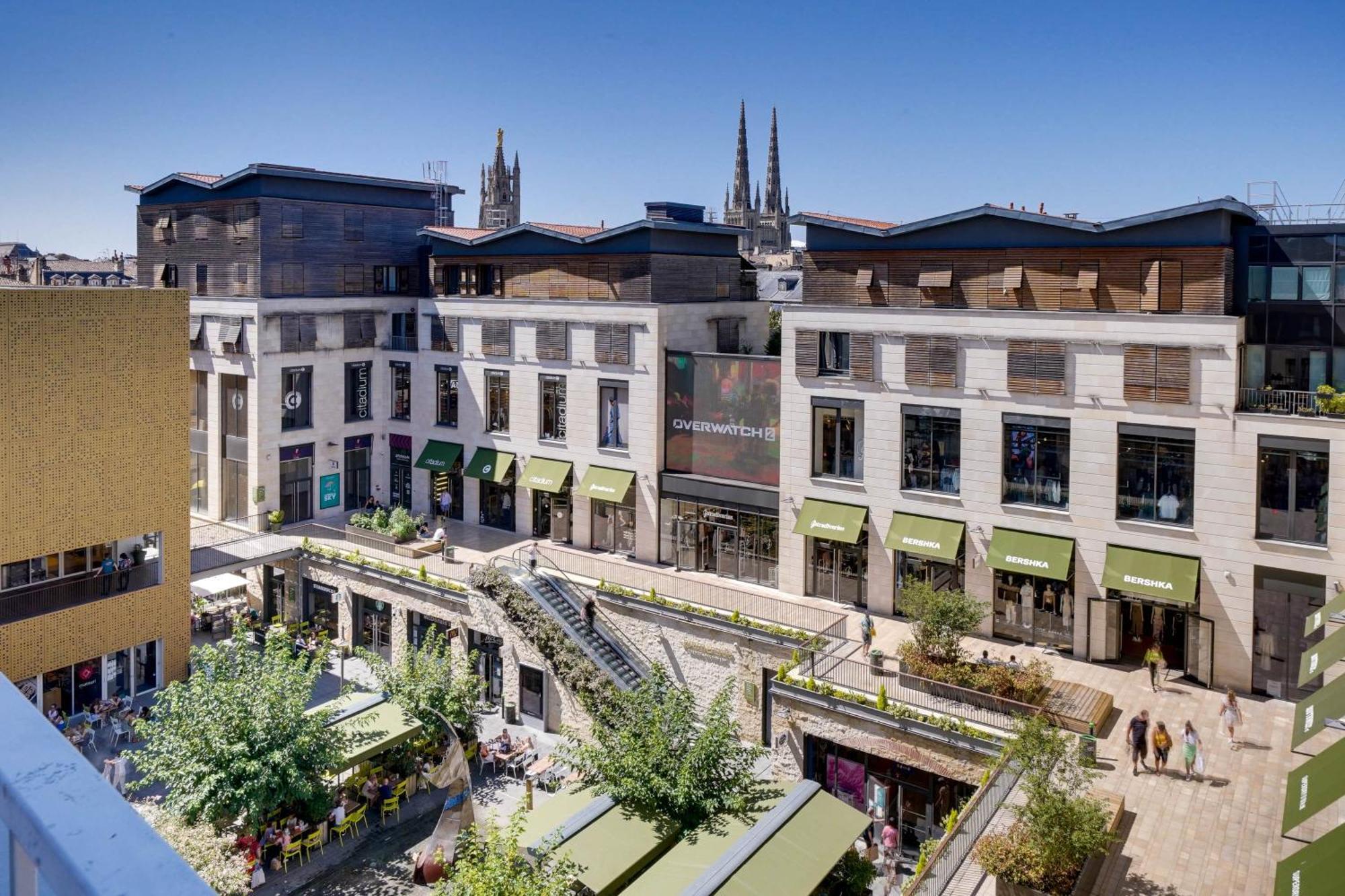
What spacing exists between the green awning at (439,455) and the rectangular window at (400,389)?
2.36 metres

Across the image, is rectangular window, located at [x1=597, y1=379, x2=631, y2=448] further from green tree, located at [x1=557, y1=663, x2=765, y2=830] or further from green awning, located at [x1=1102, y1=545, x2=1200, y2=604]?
green awning, located at [x1=1102, y1=545, x2=1200, y2=604]

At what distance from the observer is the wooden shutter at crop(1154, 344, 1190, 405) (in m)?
27.6

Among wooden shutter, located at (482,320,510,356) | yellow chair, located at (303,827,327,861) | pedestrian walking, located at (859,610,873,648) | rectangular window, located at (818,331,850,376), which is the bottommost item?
yellow chair, located at (303,827,327,861)

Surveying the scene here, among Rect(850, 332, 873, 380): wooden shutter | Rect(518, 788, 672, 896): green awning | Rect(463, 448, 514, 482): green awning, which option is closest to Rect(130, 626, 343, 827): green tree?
Rect(518, 788, 672, 896): green awning

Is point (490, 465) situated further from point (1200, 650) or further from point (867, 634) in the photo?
point (1200, 650)

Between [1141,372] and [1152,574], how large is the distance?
5.56 meters

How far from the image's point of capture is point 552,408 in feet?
136

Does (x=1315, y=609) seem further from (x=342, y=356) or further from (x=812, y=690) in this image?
(x=342, y=356)

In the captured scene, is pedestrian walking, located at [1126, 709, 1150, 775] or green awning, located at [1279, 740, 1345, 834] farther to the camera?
pedestrian walking, located at [1126, 709, 1150, 775]

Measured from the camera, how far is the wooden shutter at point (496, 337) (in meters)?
42.3

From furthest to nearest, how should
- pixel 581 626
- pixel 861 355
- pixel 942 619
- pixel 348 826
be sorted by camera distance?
pixel 581 626 → pixel 861 355 → pixel 942 619 → pixel 348 826

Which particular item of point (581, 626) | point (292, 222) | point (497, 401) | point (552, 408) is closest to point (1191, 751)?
point (581, 626)

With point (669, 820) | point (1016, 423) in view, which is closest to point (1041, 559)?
point (1016, 423)

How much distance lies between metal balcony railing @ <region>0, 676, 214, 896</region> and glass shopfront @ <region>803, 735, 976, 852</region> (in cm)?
2520
